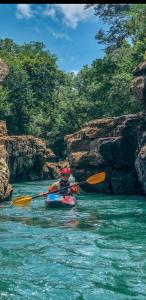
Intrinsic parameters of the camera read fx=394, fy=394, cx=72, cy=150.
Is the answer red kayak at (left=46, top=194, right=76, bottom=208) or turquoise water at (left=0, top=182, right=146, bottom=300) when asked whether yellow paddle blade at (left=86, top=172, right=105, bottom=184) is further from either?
red kayak at (left=46, top=194, right=76, bottom=208)

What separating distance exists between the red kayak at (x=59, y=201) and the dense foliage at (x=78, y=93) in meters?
12.6

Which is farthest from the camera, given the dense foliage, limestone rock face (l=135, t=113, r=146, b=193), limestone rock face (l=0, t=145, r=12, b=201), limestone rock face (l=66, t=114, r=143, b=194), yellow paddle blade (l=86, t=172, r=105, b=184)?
the dense foliage

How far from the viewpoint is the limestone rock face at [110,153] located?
65.1 feet

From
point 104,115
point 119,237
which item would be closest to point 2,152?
point 119,237

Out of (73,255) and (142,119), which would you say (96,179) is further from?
(73,255)

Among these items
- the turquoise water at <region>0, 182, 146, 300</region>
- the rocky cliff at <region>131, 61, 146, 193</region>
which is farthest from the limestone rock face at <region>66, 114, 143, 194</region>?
the turquoise water at <region>0, 182, 146, 300</region>

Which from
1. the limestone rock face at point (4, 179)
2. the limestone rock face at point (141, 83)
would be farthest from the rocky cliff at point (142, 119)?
the limestone rock face at point (4, 179)

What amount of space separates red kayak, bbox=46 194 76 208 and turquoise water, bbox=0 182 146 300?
1270mm

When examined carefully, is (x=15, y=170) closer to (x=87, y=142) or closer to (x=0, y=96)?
(x=0, y=96)

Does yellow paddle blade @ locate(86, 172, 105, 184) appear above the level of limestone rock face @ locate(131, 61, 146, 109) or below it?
below

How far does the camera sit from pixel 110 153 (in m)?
20.2

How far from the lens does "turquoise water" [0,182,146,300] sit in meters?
5.85

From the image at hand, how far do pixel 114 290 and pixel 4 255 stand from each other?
9.25 feet

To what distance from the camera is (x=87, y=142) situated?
22719mm
